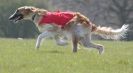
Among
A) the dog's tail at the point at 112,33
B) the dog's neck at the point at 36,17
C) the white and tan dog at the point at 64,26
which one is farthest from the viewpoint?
the dog's tail at the point at 112,33

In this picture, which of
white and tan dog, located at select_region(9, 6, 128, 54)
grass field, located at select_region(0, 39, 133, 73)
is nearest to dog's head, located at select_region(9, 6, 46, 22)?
white and tan dog, located at select_region(9, 6, 128, 54)

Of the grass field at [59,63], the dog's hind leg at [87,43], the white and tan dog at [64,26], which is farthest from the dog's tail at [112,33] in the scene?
the grass field at [59,63]

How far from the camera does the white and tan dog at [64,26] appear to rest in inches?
619

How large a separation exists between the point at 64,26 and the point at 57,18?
34 centimetres

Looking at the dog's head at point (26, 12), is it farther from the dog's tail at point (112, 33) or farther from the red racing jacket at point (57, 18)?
the dog's tail at point (112, 33)

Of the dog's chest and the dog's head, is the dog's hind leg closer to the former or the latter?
the dog's chest

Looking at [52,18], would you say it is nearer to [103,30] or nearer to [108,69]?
[103,30]

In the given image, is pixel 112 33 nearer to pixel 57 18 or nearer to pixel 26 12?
pixel 57 18

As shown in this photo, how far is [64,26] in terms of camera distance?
1588 centimetres

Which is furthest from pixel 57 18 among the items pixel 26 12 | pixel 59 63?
pixel 59 63

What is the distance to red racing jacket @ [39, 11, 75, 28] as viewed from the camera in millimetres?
15906

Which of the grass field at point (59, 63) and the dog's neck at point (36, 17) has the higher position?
the dog's neck at point (36, 17)

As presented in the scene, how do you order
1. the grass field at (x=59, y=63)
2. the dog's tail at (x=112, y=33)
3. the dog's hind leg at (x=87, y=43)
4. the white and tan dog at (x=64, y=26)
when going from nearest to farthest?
the grass field at (x=59, y=63)
the white and tan dog at (x=64, y=26)
the dog's hind leg at (x=87, y=43)
the dog's tail at (x=112, y=33)

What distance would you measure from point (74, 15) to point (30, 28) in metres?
31.5
